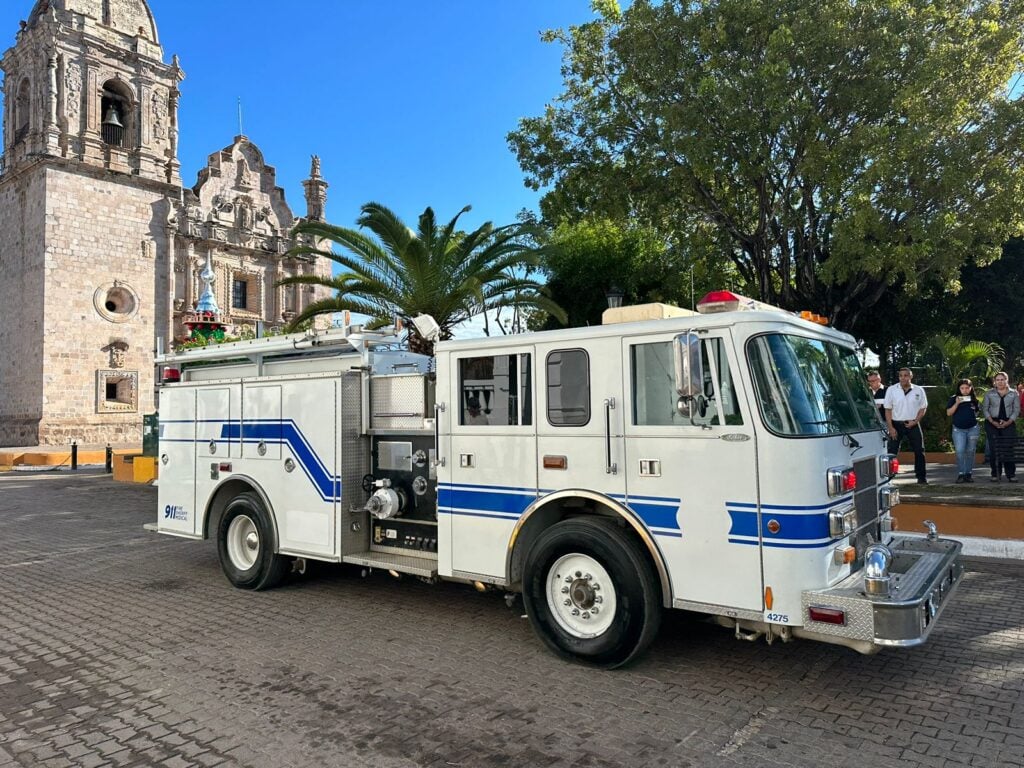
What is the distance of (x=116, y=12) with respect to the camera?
37.9 m

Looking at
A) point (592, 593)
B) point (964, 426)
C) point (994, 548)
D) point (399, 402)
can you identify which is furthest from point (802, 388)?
point (964, 426)

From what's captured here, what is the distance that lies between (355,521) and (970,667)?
485cm

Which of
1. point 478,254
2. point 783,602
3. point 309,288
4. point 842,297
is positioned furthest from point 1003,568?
point 309,288

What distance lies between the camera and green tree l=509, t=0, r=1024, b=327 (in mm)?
11523

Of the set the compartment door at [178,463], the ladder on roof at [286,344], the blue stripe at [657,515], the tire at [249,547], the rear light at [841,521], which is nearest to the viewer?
the rear light at [841,521]

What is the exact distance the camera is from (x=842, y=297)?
15789mm

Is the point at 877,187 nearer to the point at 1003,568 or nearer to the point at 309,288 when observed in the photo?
the point at 1003,568

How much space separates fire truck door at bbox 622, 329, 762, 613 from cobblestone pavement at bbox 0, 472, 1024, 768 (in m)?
0.77

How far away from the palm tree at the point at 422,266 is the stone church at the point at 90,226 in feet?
65.0

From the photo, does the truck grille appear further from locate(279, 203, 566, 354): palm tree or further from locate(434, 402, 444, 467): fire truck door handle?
locate(279, 203, 566, 354): palm tree

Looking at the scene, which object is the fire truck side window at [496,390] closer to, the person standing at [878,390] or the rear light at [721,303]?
the rear light at [721,303]

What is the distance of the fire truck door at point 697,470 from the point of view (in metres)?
4.44

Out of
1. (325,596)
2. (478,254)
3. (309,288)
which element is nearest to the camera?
(325,596)

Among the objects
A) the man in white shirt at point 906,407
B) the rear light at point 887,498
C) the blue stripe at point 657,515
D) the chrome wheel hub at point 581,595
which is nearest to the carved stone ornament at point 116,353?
the man in white shirt at point 906,407
